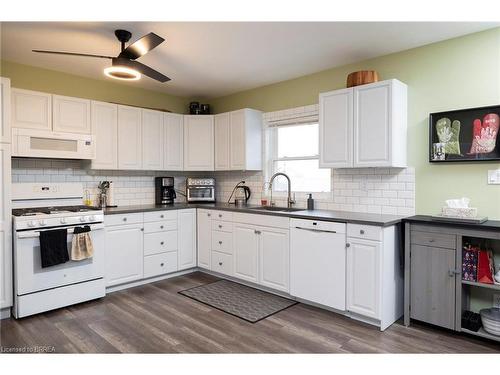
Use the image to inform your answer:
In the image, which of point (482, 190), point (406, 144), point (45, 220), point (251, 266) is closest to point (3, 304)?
point (45, 220)

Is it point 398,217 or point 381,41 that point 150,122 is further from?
point 398,217

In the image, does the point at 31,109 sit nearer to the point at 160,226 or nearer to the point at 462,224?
the point at 160,226

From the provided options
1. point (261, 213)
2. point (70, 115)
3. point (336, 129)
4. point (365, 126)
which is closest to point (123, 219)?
point (70, 115)

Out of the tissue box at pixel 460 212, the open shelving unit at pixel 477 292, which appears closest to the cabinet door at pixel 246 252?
the tissue box at pixel 460 212

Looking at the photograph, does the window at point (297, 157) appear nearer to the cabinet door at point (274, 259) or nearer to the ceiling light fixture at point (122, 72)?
the cabinet door at point (274, 259)

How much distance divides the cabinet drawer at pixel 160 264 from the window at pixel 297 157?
5.44ft

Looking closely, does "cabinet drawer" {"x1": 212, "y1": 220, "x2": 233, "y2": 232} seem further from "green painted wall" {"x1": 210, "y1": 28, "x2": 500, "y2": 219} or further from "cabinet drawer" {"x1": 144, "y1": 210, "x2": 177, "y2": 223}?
"green painted wall" {"x1": 210, "y1": 28, "x2": 500, "y2": 219}

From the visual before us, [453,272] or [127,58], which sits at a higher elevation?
[127,58]

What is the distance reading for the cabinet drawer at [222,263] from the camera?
4188mm

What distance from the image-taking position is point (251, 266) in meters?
3.94

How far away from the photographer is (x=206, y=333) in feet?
9.20

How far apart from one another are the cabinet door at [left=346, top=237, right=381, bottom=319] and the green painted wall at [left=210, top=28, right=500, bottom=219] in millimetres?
796

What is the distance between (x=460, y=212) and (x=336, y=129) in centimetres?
137

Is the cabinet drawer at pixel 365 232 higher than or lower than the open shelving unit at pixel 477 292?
higher
